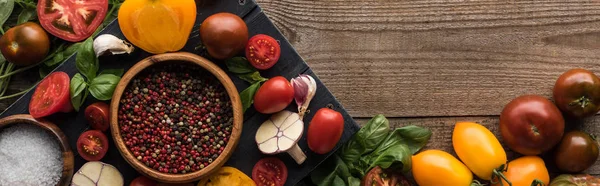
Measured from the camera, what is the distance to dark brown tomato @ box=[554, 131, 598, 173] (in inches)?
65.5

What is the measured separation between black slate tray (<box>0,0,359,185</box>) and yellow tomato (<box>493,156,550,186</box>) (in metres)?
0.40

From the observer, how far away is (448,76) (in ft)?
5.76

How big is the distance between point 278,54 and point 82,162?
0.51 m

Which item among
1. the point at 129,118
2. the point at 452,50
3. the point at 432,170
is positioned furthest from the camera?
the point at 452,50

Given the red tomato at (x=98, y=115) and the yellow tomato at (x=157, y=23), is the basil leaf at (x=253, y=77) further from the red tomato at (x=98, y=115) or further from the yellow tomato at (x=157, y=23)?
the red tomato at (x=98, y=115)

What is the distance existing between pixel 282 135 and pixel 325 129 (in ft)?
0.33

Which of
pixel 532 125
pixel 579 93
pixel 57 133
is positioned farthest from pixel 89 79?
pixel 579 93

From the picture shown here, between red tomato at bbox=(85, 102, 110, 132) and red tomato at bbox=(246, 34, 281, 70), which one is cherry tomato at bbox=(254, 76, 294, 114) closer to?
red tomato at bbox=(246, 34, 281, 70)

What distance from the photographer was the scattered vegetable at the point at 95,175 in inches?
60.8

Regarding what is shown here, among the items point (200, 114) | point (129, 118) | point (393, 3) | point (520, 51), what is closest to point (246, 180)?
point (200, 114)

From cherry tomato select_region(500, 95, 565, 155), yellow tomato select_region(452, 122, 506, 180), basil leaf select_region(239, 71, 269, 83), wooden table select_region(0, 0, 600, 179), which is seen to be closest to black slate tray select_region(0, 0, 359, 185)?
basil leaf select_region(239, 71, 269, 83)

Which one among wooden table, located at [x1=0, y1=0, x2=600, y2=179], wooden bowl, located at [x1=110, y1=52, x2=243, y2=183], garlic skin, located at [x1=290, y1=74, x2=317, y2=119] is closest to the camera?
wooden bowl, located at [x1=110, y1=52, x2=243, y2=183]

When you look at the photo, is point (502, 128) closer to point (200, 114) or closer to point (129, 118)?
point (200, 114)

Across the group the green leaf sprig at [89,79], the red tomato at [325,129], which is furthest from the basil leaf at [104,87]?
the red tomato at [325,129]
